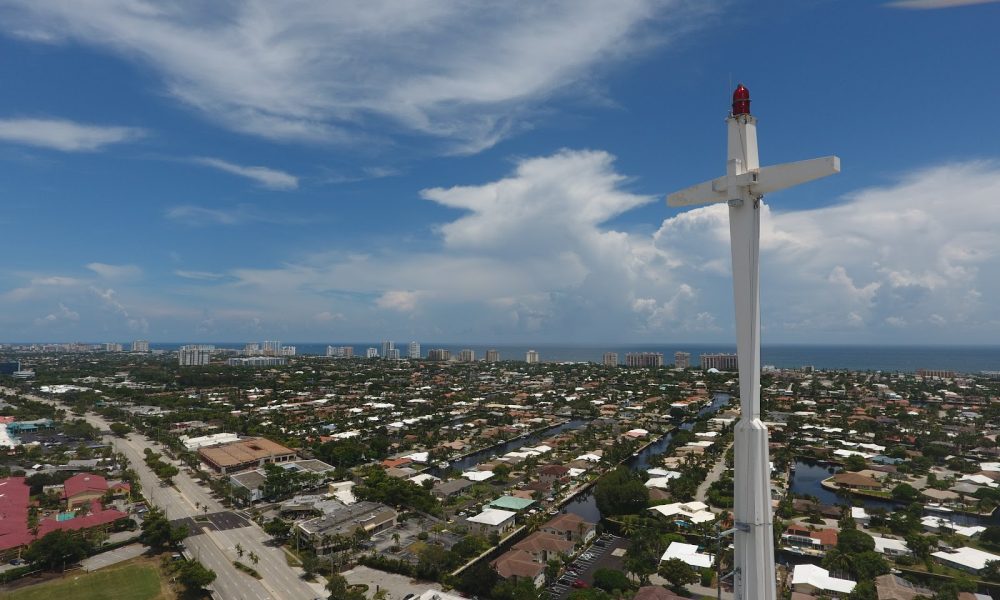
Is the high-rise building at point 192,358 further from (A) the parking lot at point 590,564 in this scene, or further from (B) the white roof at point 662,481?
(A) the parking lot at point 590,564

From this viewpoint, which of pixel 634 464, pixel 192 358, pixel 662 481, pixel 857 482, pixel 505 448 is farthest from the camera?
pixel 192 358

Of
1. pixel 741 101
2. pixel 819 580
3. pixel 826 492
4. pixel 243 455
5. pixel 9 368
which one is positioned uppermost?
pixel 741 101

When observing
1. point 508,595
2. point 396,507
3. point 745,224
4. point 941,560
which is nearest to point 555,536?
point 508,595

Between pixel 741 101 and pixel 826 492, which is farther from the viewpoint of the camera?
pixel 826 492

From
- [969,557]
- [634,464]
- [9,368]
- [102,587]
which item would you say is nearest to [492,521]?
[102,587]

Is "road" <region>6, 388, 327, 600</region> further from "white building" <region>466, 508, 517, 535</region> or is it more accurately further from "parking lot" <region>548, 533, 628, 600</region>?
"parking lot" <region>548, 533, 628, 600</region>

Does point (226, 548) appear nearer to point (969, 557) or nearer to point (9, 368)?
point (969, 557)

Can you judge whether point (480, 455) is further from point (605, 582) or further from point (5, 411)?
point (5, 411)
